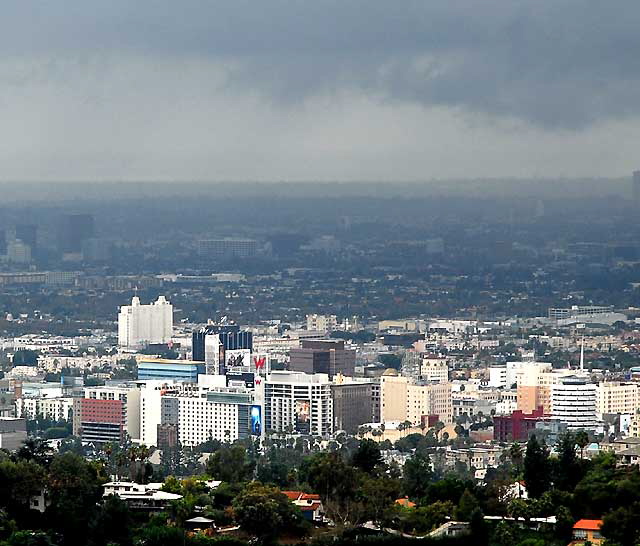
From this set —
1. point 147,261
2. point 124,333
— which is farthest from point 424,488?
point 147,261

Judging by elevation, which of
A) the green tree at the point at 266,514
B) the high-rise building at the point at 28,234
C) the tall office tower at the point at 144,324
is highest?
the high-rise building at the point at 28,234

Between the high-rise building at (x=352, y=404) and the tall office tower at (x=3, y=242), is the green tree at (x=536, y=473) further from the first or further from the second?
the tall office tower at (x=3, y=242)

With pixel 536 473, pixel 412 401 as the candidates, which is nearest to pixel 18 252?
pixel 412 401

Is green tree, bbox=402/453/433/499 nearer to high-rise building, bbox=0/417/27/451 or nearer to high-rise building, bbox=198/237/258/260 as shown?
high-rise building, bbox=0/417/27/451

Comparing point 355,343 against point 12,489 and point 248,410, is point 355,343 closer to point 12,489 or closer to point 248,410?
point 248,410

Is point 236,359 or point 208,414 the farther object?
point 236,359

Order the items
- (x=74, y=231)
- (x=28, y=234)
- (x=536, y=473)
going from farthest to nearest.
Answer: (x=74, y=231)
(x=28, y=234)
(x=536, y=473)

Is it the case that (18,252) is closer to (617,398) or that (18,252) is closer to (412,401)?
(412,401)

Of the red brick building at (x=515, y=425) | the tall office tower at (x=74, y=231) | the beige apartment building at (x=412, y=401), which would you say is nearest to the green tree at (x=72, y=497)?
the red brick building at (x=515, y=425)
